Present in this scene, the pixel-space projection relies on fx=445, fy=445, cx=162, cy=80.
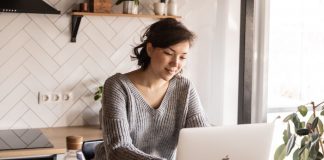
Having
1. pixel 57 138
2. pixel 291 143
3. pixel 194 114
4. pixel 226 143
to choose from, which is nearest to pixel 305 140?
pixel 291 143

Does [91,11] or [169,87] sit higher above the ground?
[91,11]

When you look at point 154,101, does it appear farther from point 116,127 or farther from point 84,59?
point 84,59

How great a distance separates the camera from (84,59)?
3.12m

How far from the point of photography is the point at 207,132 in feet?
4.06

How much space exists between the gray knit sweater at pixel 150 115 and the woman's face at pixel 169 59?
0.41 feet

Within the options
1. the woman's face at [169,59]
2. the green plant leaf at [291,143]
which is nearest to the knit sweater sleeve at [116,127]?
the woman's face at [169,59]

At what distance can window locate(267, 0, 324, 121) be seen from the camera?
11.5ft

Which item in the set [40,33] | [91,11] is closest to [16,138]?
[40,33]

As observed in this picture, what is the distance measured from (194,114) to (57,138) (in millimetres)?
1313

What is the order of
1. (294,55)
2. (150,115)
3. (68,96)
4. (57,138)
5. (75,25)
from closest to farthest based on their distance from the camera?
(150,115) → (57,138) → (75,25) → (68,96) → (294,55)

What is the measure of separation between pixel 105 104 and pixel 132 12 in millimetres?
1558

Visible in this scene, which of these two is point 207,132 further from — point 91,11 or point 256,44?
point 256,44

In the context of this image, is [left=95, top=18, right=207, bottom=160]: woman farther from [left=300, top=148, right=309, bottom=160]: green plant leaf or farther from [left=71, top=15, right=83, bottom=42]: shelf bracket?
[left=71, top=15, right=83, bottom=42]: shelf bracket

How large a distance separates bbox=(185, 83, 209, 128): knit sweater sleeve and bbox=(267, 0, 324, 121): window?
6.12 ft
